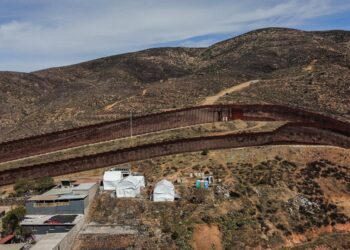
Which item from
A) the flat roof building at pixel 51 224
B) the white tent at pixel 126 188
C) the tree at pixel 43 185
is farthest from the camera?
the tree at pixel 43 185

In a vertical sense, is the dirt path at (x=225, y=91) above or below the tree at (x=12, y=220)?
above

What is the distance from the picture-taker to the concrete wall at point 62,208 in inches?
1174

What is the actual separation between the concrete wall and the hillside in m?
22.6

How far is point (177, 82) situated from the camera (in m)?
70.1

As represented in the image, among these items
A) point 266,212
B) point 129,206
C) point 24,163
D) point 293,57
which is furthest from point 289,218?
point 293,57

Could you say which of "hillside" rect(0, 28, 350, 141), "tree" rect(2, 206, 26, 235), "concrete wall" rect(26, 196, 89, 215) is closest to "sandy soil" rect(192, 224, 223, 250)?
"concrete wall" rect(26, 196, 89, 215)

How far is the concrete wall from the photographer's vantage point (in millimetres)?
29812

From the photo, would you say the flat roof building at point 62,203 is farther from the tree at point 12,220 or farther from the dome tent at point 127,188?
the dome tent at point 127,188

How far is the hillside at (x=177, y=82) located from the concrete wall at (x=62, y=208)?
74.2ft

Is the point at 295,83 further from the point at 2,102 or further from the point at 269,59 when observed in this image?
the point at 2,102

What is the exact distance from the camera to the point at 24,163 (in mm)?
43094

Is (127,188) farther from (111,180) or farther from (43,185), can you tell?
(43,185)

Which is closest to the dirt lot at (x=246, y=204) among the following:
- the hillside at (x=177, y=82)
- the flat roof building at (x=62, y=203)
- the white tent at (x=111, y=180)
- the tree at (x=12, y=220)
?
the white tent at (x=111, y=180)

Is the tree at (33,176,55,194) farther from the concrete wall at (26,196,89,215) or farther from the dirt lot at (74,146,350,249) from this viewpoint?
the dirt lot at (74,146,350,249)
